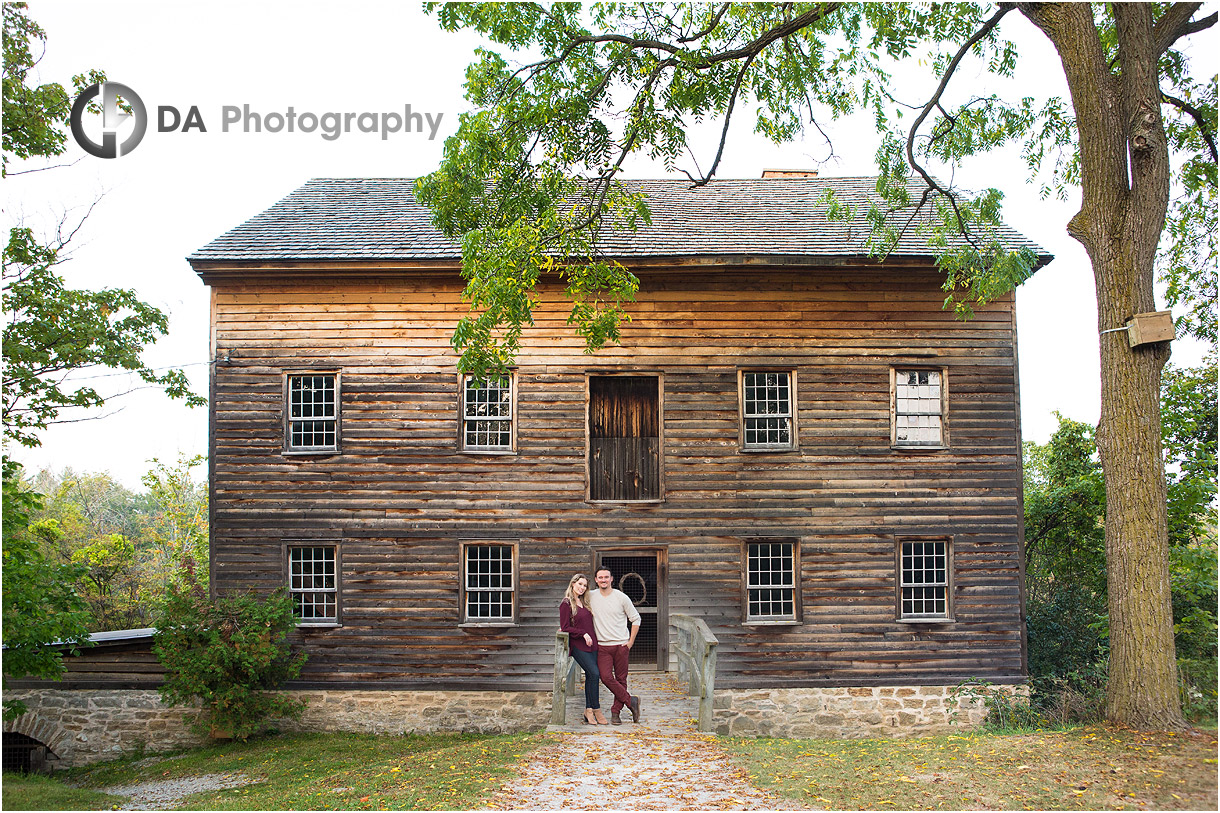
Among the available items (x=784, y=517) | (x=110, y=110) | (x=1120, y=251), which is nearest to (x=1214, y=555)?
(x=1120, y=251)

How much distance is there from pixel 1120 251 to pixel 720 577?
26.6ft

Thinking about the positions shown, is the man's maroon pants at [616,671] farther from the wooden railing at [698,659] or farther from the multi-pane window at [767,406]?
the multi-pane window at [767,406]

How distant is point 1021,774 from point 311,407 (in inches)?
463

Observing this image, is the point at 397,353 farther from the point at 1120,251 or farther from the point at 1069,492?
the point at 1069,492

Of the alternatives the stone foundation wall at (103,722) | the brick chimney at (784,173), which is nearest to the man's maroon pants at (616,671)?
the stone foundation wall at (103,722)

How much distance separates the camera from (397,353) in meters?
14.6

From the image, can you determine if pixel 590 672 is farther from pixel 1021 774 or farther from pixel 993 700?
pixel 993 700

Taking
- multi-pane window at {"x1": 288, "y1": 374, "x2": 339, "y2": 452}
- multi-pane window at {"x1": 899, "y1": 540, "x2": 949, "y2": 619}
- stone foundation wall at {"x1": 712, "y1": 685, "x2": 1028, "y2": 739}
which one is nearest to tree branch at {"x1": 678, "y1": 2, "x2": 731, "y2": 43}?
multi-pane window at {"x1": 288, "y1": 374, "x2": 339, "y2": 452}

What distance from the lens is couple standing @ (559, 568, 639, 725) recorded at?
1019 cm

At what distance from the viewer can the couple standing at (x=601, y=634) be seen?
1019 cm

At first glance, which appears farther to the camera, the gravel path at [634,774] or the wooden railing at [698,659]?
the wooden railing at [698,659]

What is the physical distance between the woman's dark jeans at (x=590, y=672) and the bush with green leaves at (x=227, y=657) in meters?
5.59

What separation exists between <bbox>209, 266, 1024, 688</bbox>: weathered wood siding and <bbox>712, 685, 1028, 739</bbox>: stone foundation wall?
23 cm

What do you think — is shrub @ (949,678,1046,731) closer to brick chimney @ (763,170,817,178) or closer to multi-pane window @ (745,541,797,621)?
multi-pane window @ (745,541,797,621)
